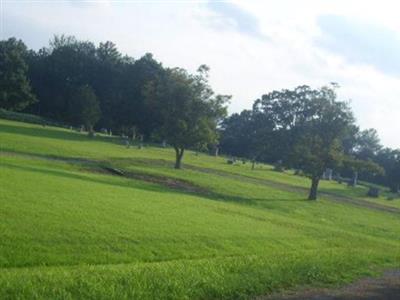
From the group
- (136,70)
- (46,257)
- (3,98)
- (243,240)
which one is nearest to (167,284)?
(46,257)

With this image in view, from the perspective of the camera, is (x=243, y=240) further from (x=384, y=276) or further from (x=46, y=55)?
(x=46, y=55)

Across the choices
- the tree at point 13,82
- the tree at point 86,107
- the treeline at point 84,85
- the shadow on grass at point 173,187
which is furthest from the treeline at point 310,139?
the tree at point 13,82

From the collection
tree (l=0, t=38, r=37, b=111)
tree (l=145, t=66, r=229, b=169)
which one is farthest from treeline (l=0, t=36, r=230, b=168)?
tree (l=145, t=66, r=229, b=169)

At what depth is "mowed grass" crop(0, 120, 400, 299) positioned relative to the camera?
13.0 m

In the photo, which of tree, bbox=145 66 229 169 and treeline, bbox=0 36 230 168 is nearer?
tree, bbox=145 66 229 169

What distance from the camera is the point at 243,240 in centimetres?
2155

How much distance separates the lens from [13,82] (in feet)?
302

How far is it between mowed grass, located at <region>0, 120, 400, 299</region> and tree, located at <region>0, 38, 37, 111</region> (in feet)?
194

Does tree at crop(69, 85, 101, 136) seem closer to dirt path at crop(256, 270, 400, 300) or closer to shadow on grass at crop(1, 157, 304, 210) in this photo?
shadow on grass at crop(1, 157, 304, 210)

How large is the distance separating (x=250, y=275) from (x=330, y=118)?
3409cm

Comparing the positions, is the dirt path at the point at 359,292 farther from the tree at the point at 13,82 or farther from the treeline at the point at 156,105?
the tree at the point at 13,82

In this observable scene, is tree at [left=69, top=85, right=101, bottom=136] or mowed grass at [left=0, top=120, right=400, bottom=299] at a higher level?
tree at [left=69, top=85, right=101, bottom=136]

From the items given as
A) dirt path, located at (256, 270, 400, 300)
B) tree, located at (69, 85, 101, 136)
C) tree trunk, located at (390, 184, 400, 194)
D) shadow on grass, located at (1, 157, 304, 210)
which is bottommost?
dirt path, located at (256, 270, 400, 300)

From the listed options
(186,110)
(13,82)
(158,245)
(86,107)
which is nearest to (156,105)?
(186,110)
